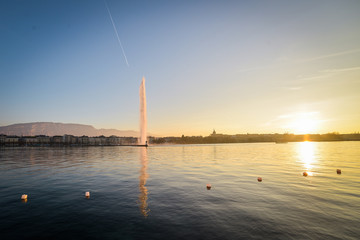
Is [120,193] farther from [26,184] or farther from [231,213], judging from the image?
[26,184]

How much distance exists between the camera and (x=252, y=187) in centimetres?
1834

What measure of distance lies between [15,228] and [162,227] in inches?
301

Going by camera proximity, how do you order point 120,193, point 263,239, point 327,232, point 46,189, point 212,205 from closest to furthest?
point 263,239
point 327,232
point 212,205
point 120,193
point 46,189

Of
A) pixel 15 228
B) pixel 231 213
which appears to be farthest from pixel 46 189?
pixel 231 213

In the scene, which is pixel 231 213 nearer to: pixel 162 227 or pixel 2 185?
pixel 162 227

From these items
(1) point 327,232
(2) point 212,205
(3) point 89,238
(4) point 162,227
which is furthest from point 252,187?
(3) point 89,238

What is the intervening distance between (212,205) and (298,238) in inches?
216

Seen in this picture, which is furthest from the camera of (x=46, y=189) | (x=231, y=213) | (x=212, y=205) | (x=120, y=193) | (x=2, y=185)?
(x=2, y=185)

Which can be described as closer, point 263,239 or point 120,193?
point 263,239

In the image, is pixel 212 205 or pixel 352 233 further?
pixel 212 205

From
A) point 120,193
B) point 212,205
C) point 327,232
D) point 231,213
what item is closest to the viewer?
point 327,232

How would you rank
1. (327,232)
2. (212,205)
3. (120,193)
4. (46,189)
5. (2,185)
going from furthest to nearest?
(2,185), (46,189), (120,193), (212,205), (327,232)

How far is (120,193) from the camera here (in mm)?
16328

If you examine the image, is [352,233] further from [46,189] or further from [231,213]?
[46,189]
